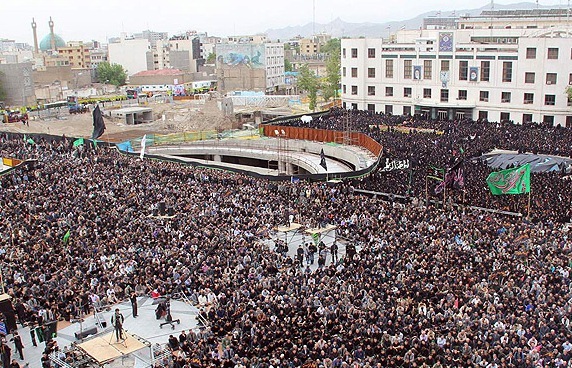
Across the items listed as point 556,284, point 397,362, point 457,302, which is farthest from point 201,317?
point 556,284

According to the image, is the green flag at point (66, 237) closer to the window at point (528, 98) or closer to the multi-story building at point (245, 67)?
the window at point (528, 98)

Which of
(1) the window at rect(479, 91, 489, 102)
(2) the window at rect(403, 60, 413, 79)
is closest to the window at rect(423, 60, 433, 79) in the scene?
(2) the window at rect(403, 60, 413, 79)

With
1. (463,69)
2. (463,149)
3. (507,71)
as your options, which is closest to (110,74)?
(463,69)

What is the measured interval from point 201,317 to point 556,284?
11478mm

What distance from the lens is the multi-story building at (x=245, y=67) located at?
108 meters

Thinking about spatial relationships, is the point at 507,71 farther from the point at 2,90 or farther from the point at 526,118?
the point at 2,90

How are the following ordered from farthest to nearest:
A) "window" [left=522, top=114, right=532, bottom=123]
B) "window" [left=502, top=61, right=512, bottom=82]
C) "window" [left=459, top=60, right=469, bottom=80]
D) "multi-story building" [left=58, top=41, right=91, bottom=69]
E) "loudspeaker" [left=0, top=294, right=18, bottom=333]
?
1. "multi-story building" [left=58, top=41, right=91, bottom=69]
2. "window" [left=459, top=60, right=469, bottom=80]
3. "window" [left=522, top=114, right=532, bottom=123]
4. "window" [left=502, top=61, right=512, bottom=82]
5. "loudspeaker" [left=0, top=294, right=18, bottom=333]

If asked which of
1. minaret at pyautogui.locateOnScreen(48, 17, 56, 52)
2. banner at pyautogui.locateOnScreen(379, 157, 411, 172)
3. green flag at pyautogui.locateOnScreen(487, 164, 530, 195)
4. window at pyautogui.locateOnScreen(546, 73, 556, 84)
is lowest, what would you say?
banner at pyautogui.locateOnScreen(379, 157, 411, 172)

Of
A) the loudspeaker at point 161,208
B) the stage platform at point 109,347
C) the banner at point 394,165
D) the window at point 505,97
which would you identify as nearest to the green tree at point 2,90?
the window at point 505,97

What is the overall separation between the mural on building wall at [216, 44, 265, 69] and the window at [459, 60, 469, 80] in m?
57.5

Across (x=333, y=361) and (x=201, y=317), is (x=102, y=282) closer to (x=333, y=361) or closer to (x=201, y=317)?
(x=201, y=317)

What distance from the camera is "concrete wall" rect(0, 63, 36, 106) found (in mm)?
92625

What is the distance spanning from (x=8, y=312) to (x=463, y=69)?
1828 inches

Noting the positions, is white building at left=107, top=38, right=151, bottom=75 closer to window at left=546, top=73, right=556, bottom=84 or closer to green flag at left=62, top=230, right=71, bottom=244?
window at left=546, top=73, right=556, bottom=84
